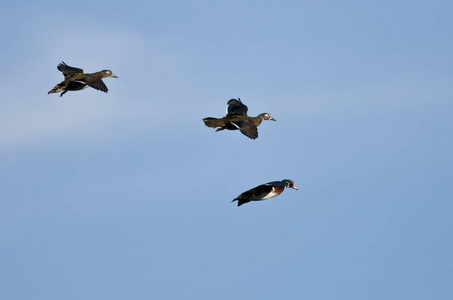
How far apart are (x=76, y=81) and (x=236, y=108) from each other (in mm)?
12468

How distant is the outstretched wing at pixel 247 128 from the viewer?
225 feet

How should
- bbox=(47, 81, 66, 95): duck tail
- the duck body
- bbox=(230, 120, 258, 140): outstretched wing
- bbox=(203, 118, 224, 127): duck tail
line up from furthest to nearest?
bbox=(47, 81, 66, 95): duck tail
bbox=(203, 118, 224, 127): duck tail
bbox=(230, 120, 258, 140): outstretched wing
the duck body

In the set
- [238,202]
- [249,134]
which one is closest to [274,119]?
[249,134]

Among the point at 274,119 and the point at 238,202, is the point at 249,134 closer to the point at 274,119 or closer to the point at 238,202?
the point at 238,202

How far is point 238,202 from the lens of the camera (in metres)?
64.6

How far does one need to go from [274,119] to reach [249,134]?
12320 millimetres

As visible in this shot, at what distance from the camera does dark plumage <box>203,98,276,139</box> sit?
6950cm

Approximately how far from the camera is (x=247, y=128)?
229 feet

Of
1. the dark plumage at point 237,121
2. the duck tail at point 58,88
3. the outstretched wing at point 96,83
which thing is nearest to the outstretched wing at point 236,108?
the dark plumage at point 237,121

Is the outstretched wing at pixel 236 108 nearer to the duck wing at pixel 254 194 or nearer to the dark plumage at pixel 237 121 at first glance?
the dark plumage at pixel 237 121

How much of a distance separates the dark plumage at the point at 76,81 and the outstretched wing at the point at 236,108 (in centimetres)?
963

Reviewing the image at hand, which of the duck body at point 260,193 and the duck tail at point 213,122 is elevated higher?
the duck tail at point 213,122

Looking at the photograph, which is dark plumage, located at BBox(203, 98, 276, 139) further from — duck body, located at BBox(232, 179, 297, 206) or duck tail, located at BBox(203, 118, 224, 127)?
duck body, located at BBox(232, 179, 297, 206)

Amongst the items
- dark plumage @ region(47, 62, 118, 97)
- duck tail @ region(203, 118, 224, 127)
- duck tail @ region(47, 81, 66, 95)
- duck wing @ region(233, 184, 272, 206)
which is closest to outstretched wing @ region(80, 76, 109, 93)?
dark plumage @ region(47, 62, 118, 97)
